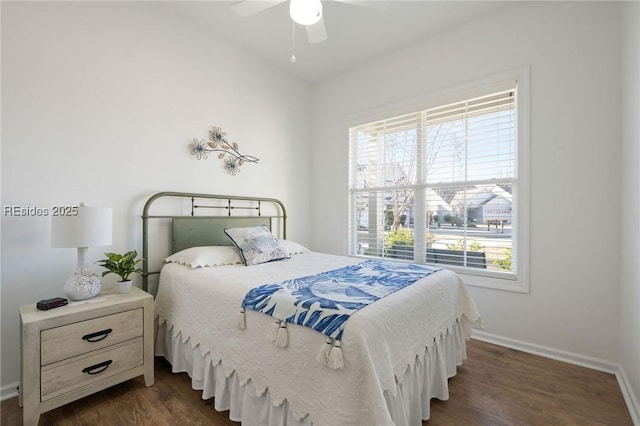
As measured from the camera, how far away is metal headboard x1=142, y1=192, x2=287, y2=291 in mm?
2436

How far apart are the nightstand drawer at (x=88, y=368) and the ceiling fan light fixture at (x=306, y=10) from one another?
2314 millimetres

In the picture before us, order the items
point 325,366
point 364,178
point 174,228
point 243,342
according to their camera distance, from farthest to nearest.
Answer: point 364,178 < point 174,228 < point 243,342 < point 325,366

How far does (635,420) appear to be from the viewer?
1.62m

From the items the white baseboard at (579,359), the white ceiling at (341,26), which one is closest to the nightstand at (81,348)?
the white ceiling at (341,26)

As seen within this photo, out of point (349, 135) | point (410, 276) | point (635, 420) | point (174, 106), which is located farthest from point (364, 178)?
point (635, 420)

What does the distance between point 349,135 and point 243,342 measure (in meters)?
2.87

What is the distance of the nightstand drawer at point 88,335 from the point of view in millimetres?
1571

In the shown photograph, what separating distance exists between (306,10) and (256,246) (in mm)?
1764

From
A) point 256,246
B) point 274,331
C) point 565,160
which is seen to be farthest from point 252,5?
point 565,160

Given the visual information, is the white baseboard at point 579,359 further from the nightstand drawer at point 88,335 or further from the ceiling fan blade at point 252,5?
the ceiling fan blade at point 252,5

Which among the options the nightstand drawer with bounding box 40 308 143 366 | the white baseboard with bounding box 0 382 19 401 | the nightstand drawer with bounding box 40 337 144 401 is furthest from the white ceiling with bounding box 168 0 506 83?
the white baseboard with bounding box 0 382 19 401

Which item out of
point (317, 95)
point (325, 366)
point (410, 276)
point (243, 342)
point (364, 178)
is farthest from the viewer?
point (317, 95)

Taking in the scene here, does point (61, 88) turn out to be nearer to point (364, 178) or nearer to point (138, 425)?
point (138, 425)

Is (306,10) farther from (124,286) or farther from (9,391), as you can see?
(9,391)
